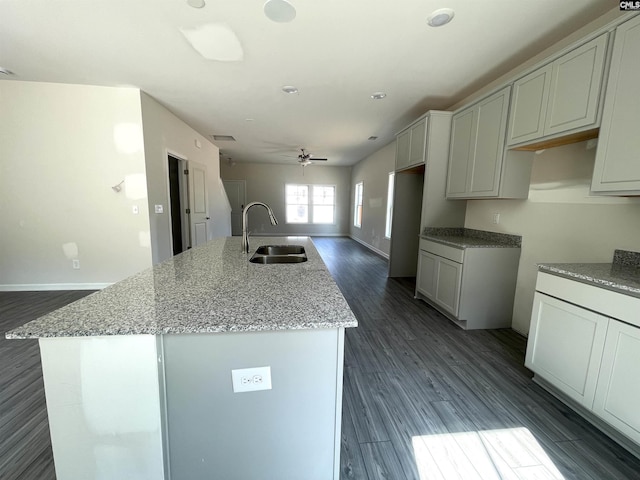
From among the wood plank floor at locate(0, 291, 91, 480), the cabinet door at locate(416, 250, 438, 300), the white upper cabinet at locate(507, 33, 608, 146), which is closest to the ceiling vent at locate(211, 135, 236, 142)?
the wood plank floor at locate(0, 291, 91, 480)

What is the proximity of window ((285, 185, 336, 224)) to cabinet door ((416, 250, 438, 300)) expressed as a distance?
6304 millimetres

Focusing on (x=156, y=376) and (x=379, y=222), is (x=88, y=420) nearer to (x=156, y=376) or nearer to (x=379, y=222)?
(x=156, y=376)

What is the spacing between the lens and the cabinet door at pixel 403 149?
12.1ft

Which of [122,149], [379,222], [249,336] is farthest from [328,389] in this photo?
[379,222]

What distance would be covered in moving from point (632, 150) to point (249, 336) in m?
2.28

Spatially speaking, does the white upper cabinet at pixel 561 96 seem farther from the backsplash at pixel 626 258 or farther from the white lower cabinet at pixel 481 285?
the white lower cabinet at pixel 481 285

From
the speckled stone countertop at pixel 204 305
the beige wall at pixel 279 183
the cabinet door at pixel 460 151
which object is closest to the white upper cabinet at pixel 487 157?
the cabinet door at pixel 460 151

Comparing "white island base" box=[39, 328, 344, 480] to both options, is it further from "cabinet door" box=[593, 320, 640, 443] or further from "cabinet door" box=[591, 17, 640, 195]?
"cabinet door" box=[591, 17, 640, 195]

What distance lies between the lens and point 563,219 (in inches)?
84.8

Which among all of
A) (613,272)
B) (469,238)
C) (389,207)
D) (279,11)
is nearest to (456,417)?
(613,272)

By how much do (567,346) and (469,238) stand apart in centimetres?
168

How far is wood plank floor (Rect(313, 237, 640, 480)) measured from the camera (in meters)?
1.26

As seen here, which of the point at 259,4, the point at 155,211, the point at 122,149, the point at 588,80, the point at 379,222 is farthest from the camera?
the point at 379,222

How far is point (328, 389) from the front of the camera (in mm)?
965
